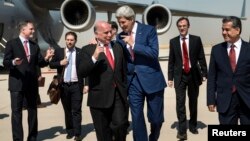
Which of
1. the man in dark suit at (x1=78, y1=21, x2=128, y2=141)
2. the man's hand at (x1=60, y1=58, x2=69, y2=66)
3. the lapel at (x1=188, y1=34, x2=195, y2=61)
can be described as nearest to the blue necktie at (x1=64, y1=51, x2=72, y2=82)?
the man's hand at (x1=60, y1=58, x2=69, y2=66)

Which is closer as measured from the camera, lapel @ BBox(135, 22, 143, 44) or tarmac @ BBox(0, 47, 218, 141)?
lapel @ BBox(135, 22, 143, 44)

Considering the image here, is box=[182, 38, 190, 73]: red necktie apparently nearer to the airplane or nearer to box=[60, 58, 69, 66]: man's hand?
box=[60, 58, 69, 66]: man's hand

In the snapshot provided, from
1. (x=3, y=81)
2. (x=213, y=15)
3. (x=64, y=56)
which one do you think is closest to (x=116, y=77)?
(x=64, y=56)

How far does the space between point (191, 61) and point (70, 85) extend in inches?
76.6

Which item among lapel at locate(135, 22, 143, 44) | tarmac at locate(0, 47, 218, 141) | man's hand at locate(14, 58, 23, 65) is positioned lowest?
tarmac at locate(0, 47, 218, 141)

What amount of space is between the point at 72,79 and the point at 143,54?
2083mm

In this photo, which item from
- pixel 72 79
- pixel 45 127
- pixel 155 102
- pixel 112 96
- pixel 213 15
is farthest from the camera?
pixel 213 15

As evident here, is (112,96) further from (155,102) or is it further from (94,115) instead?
(155,102)

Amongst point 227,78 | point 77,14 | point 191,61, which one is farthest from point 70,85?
point 77,14

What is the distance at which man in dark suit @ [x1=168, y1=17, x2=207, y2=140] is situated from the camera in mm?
6422

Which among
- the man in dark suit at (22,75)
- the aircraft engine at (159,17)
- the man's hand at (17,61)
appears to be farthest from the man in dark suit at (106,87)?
the aircraft engine at (159,17)

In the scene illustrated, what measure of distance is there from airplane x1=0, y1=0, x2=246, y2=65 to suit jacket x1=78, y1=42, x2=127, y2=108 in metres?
10.1

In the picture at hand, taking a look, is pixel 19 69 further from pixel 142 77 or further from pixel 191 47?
pixel 191 47

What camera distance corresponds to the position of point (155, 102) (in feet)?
16.1
